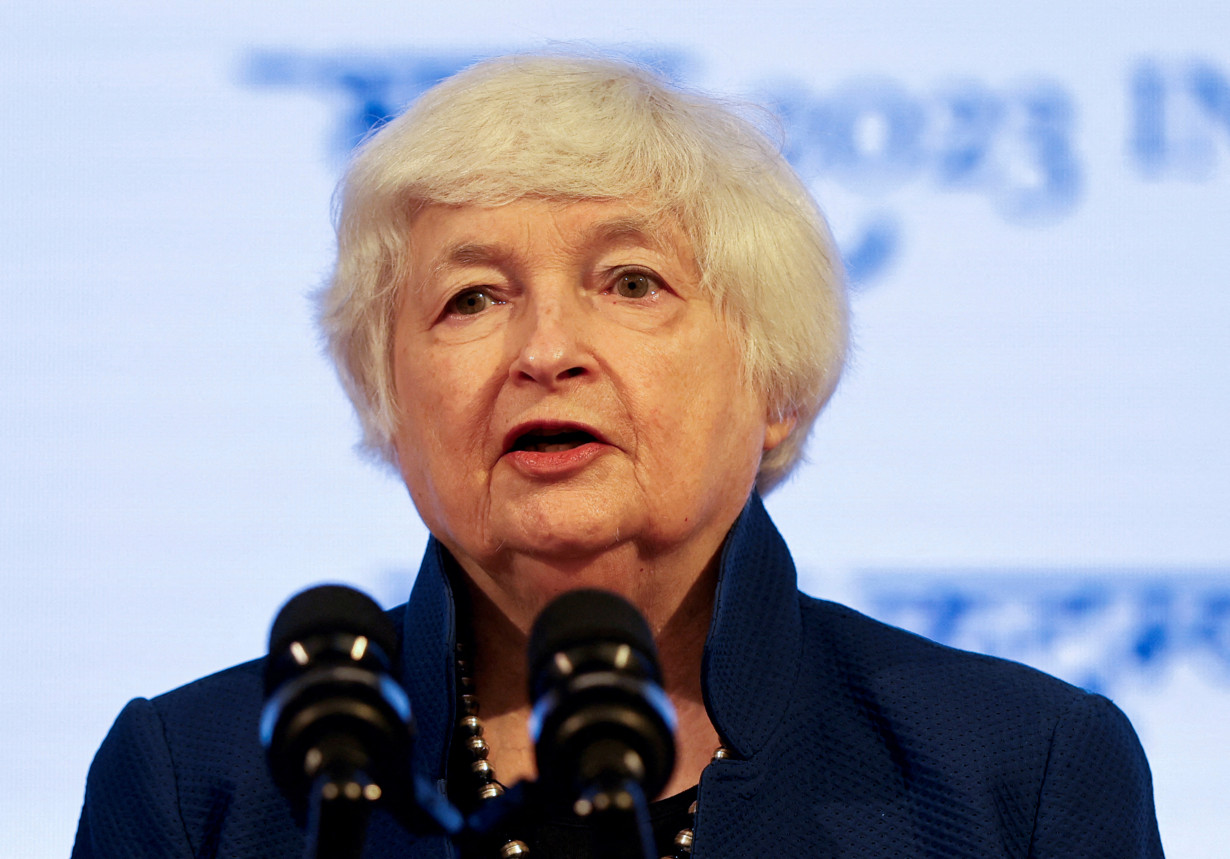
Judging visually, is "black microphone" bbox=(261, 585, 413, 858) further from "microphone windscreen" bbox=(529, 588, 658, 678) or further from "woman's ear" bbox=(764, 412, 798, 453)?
"woman's ear" bbox=(764, 412, 798, 453)

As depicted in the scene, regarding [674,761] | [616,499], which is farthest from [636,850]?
[616,499]

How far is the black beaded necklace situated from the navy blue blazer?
2.1 inches

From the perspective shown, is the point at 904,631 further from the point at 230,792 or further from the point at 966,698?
the point at 230,792

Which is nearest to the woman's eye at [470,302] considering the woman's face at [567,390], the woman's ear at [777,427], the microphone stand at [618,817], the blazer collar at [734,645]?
the woman's face at [567,390]

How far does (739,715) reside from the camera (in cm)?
170

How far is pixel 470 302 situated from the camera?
5.79 ft

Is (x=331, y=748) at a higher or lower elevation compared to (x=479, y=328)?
lower

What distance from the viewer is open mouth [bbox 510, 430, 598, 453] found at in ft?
5.42

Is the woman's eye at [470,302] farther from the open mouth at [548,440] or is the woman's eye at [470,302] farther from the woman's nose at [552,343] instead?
Answer: the open mouth at [548,440]

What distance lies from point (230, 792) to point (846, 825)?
0.82 m

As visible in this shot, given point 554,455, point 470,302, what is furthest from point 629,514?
point 470,302

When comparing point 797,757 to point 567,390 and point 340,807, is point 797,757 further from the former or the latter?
point 340,807

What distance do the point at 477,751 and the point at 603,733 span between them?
915mm

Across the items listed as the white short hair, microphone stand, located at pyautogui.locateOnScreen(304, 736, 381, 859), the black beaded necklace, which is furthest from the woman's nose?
microphone stand, located at pyautogui.locateOnScreen(304, 736, 381, 859)
